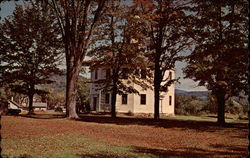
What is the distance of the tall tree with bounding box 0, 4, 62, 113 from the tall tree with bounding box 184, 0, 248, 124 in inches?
670

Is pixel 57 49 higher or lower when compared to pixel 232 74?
higher

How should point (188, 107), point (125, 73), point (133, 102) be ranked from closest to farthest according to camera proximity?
point (125, 73)
point (133, 102)
point (188, 107)

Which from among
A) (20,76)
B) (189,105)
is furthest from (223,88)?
(189,105)

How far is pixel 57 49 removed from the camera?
3384 cm

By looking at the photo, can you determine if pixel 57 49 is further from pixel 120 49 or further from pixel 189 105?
pixel 189 105

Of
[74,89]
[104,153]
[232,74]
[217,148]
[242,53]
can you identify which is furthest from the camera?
[74,89]

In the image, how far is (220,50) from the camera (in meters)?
20.4

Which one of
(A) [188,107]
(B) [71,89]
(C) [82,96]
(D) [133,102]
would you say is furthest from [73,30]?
(A) [188,107]

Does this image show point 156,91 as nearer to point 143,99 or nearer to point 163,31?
point 163,31

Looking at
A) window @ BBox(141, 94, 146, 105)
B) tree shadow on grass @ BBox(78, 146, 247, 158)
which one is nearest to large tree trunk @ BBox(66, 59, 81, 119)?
tree shadow on grass @ BBox(78, 146, 247, 158)

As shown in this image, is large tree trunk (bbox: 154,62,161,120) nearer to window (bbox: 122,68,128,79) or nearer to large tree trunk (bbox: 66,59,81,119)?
window (bbox: 122,68,128,79)

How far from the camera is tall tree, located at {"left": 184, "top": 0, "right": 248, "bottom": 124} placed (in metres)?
19.3

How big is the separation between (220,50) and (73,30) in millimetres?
12216

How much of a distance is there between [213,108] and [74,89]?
36.8m
